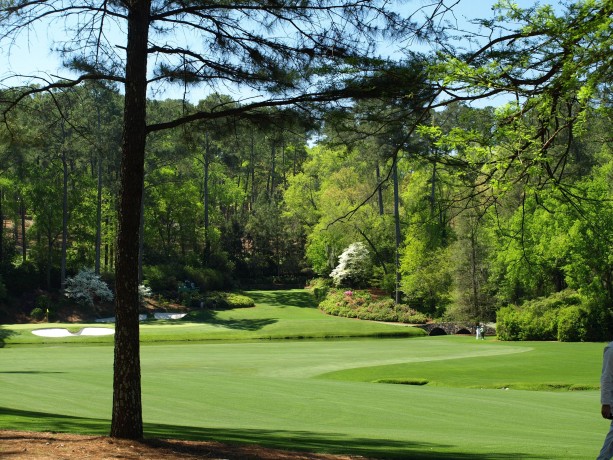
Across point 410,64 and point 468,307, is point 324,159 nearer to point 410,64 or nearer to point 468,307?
point 468,307

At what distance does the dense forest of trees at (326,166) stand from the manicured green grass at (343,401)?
9.65ft

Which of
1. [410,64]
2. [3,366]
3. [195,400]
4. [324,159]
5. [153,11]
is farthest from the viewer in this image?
[324,159]

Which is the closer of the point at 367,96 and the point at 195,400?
the point at 367,96

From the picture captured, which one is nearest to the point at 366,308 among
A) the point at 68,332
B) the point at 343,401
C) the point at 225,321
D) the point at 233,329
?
the point at 225,321

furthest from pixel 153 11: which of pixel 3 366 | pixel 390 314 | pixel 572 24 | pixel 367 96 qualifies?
pixel 390 314

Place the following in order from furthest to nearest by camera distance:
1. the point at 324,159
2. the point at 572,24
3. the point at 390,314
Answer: the point at 324,159
the point at 390,314
the point at 572,24

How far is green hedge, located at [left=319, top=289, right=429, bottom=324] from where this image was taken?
47375 mm

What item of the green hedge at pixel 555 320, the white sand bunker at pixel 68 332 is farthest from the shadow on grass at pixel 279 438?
the green hedge at pixel 555 320

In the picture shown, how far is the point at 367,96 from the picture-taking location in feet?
29.7

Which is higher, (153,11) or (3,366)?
(153,11)

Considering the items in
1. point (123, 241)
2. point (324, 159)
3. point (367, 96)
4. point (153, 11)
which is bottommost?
point (123, 241)

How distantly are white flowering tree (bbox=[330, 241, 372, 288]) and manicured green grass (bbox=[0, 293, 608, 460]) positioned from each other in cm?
2674

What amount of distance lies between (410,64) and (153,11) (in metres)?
3.60

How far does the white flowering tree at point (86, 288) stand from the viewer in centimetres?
4644
